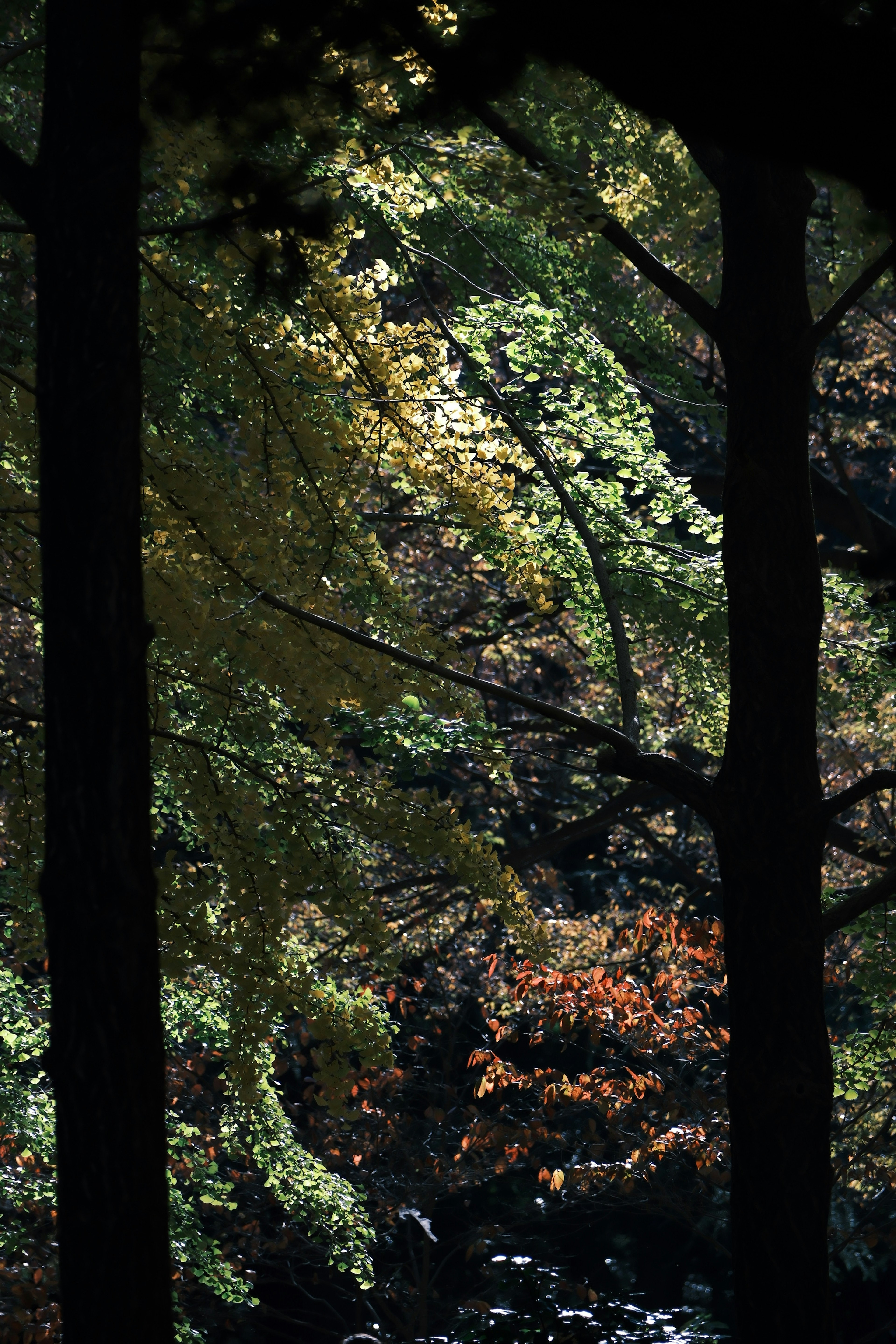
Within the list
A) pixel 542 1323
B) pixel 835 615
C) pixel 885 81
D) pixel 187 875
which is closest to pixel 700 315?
pixel 885 81

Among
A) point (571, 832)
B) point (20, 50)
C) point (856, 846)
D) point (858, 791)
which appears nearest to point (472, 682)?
point (858, 791)

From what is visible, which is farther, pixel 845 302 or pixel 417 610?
pixel 417 610

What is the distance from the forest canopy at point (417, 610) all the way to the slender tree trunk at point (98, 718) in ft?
0.06

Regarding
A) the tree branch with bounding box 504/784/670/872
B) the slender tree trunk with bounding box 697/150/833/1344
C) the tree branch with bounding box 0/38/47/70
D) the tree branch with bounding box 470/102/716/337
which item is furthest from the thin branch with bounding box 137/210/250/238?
the tree branch with bounding box 504/784/670/872

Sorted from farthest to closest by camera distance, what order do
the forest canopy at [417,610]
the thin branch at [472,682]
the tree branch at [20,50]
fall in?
the thin branch at [472,682] < the tree branch at [20,50] < the forest canopy at [417,610]

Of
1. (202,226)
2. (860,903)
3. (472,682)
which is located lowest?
(860,903)

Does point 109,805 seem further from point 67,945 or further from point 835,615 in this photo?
point 835,615

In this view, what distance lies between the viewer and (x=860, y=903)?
420 centimetres

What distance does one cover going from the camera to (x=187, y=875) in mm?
4406

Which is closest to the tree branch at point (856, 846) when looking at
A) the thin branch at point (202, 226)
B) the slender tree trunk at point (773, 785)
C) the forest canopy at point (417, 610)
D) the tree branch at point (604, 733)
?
the forest canopy at point (417, 610)

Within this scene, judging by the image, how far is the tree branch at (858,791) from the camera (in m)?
3.95

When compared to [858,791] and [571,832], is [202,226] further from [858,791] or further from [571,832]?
[571,832]

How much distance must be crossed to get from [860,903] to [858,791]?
0.46 m

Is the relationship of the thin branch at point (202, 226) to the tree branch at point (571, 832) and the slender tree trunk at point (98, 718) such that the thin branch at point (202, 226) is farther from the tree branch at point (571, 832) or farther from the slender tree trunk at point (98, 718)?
the tree branch at point (571, 832)
